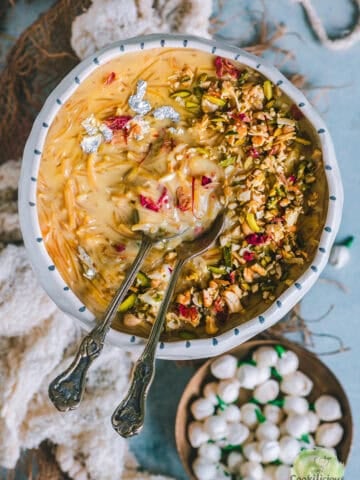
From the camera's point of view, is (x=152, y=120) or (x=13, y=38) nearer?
(x=152, y=120)

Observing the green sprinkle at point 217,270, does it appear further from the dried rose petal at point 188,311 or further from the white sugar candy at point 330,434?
the white sugar candy at point 330,434

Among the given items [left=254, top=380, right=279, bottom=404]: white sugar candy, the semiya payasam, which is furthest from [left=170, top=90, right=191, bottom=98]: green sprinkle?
[left=254, top=380, right=279, bottom=404]: white sugar candy

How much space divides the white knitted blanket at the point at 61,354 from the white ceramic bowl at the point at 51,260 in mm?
211

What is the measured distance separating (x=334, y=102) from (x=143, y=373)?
68cm

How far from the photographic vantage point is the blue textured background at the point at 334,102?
4.33 feet

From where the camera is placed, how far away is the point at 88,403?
1.38 m

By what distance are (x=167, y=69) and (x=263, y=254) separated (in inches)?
14.5

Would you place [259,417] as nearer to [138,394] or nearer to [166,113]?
[138,394]

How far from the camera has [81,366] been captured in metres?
1.04

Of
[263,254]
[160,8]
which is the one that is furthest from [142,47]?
[263,254]

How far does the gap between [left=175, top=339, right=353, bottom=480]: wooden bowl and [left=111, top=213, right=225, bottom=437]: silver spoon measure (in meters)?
0.30

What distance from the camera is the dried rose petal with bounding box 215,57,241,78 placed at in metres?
1.12

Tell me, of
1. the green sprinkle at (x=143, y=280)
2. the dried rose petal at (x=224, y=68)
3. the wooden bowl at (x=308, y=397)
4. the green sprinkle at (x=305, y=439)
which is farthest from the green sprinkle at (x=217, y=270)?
the green sprinkle at (x=305, y=439)

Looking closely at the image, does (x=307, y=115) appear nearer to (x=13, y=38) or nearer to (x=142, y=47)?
(x=142, y=47)
